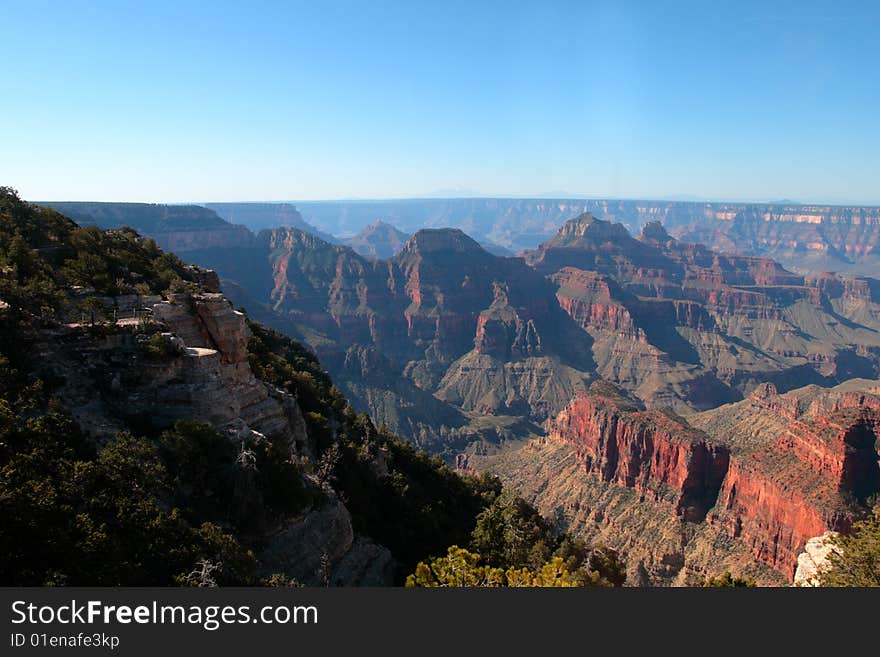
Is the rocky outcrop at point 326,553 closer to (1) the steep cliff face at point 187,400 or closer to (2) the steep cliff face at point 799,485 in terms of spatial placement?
(1) the steep cliff face at point 187,400

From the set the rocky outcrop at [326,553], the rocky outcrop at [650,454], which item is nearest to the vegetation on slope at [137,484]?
the rocky outcrop at [326,553]


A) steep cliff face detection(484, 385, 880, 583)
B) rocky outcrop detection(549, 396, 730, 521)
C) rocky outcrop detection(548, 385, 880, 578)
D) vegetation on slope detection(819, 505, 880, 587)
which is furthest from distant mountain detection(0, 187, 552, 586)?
rocky outcrop detection(549, 396, 730, 521)

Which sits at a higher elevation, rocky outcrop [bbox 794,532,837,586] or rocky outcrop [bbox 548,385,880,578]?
rocky outcrop [bbox 794,532,837,586]

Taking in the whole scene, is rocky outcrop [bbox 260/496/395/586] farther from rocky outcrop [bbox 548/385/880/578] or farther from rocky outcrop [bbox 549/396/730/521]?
rocky outcrop [bbox 549/396/730/521]

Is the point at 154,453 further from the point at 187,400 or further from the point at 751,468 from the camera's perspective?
the point at 751,468

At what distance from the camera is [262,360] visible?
47.6m

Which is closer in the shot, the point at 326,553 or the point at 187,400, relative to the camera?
the point at 326,553

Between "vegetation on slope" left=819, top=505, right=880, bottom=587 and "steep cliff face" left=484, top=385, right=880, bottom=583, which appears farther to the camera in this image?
"steep cliff face" left=484, top=385, right=880, bottom=583

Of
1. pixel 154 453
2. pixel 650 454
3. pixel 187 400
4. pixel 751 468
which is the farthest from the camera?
pixel 650 454

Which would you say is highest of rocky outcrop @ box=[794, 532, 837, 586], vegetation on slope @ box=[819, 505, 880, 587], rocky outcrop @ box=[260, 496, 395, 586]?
vegetation on slope @ box=[819, 505, 880, 587]

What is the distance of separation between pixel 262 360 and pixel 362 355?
460ft

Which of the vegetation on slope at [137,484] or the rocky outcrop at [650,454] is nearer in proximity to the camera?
the vegetation on slope at [137,484]

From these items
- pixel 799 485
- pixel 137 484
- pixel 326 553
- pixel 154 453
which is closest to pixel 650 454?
pixel 799 485

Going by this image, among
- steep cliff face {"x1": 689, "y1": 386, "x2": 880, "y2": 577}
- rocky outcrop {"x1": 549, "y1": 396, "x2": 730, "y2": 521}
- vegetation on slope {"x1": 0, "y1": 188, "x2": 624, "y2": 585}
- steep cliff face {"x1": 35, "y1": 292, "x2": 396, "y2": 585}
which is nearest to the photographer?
vegetation on slope {"x1": 0, "y1": 188, "x2": 624, "y2": 585}
